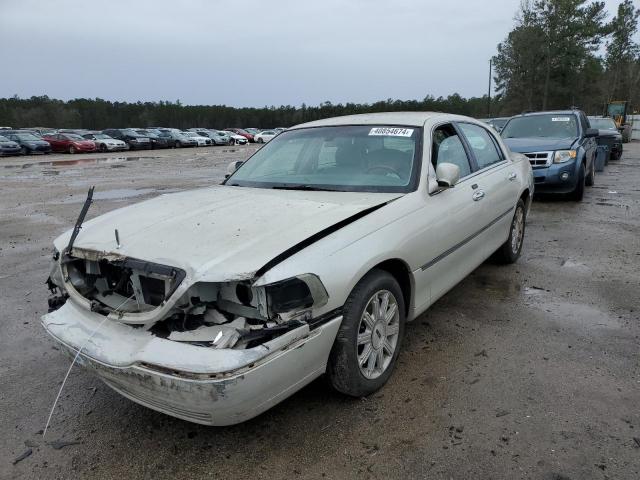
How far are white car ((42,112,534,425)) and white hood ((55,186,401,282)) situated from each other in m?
0.01

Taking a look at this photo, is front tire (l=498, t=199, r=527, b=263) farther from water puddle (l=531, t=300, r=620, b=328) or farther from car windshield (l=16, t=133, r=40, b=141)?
car windshield (l=16, t=133, r=40, b=141)

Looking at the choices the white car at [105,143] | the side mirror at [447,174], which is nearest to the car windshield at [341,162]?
the side mirror at [447,174]

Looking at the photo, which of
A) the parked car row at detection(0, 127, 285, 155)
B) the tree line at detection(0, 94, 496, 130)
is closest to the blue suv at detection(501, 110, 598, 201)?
the parked car row at detection(0, 127, 285, 155)

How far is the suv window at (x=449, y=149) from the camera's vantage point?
12.6ft

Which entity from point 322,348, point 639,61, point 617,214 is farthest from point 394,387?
point 639,61

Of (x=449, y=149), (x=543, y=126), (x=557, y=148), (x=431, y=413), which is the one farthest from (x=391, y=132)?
(x=543, y=126)

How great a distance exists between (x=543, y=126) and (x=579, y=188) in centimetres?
162

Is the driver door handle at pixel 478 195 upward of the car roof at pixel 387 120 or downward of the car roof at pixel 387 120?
downward

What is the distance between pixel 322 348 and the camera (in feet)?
8.18

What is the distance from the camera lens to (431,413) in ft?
9.14

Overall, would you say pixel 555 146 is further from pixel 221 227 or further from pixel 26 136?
pixel 26 136

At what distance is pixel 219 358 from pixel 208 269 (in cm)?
42

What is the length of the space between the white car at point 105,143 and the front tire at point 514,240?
3347 centimetres

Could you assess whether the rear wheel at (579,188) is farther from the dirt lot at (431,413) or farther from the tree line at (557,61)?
the tree line at (557,61)
